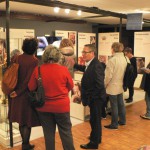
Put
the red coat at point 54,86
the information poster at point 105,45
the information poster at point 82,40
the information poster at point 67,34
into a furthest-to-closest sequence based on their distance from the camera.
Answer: the information poster at point 82,40
the information poster at point 105,45
the information poster at point 67,34
the red coat at point 54,86

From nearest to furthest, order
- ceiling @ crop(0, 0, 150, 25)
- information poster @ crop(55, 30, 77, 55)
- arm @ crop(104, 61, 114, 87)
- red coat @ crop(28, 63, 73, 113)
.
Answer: red coat @ crop(28, 63, 73, 113) < ceiling @ crop(0, 0, 150, 25) < arm @ crop(104, 61, 114, 87) < information poster @ crop(55, 30, 77, 55)

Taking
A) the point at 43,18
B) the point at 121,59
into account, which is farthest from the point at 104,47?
the point at 121,59

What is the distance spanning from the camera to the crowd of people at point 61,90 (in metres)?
2.40

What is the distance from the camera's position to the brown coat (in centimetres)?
290

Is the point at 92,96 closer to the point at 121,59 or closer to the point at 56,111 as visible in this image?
the point at 56,111

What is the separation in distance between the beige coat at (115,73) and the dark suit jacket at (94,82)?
82 cm

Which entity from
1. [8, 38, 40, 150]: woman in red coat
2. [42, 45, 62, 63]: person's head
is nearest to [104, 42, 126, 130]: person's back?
[8, 38, 40, 150]: woman in red coat

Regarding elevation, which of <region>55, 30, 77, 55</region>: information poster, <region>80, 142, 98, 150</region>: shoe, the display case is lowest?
<region>80, 142, 98, 150</region>: shoe

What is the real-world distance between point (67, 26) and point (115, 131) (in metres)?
6.11

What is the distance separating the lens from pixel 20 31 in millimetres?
6957

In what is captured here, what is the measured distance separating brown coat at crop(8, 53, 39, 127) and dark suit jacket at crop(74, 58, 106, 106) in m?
0.68

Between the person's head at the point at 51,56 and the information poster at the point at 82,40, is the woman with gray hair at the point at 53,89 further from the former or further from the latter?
the information poster at the point at 82,40

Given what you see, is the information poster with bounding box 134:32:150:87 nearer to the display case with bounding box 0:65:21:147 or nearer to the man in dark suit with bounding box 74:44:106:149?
the man in dark suit with bounding box 74:44:106:149

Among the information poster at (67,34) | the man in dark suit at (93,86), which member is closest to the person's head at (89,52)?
the man in dark suit at (93,86)
